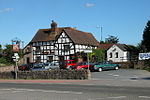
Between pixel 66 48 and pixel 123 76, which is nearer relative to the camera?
pixel 123 76

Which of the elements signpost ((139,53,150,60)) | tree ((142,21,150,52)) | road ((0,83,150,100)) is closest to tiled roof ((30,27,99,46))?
tree ((142,21,150,52))

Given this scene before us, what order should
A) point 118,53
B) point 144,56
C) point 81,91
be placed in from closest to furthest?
point 81,91, point 144,56, point 118,53

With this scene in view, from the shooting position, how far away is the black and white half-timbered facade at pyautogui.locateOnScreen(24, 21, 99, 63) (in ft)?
180

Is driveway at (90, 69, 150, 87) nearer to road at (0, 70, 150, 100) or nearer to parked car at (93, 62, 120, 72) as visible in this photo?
road at (0, 70, 150, 100)

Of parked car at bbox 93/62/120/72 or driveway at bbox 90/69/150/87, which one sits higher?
parked car at bbox 93/62/120/72

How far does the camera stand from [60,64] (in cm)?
4122

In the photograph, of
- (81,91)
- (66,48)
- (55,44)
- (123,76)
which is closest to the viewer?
(81,91)

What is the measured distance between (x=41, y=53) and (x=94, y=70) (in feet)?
77.4

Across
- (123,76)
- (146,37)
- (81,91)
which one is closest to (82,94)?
(81,91)

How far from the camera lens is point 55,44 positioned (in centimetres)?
5669

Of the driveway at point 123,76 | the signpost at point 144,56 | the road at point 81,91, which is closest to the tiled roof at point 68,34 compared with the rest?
the signpost at point 144,56

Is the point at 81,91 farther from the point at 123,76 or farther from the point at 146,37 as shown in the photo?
the point at 146,37

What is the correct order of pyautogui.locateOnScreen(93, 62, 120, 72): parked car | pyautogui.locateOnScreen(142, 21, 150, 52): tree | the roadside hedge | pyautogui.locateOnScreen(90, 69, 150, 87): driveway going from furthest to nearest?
pyautogui.locateOnScreen(142, 21, 150, 52): tree → pyautogui.locateOnScreen(93, 62, 120, 72): parked car → the roadside hedge → pyautogui.locateOnScreen(90, 69, 150, 87): driveway

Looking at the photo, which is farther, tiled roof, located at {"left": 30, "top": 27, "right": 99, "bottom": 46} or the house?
tiled roof, located at {"left": 30, "top": 27, "right": 99, "bottom": 46}
